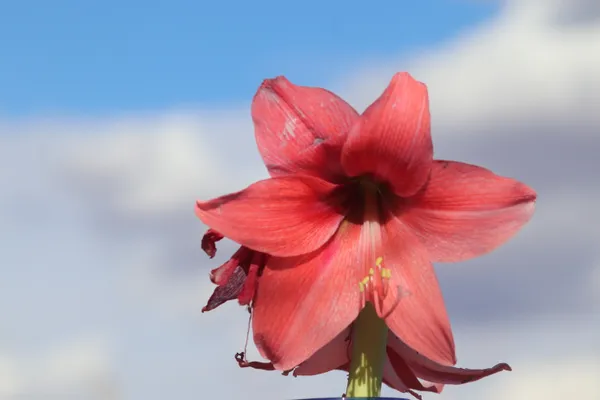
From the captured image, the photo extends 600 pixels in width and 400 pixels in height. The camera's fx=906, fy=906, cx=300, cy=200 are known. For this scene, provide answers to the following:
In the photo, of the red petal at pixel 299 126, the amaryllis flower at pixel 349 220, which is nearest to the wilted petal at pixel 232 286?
the amaryllis flower at pixel 349 220

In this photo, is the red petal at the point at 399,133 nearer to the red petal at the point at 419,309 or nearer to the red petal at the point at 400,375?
the red petal at the point at 419,309

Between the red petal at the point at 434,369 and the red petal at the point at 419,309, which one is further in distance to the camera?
the red petal at the point at 434,369

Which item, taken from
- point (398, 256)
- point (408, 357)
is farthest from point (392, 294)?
point (408, 357)

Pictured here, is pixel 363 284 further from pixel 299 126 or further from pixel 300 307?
pixel 299 126


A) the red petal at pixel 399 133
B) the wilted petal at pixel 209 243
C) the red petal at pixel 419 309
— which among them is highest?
the red petal at pixel 399 133

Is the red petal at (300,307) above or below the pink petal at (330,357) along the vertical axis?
above

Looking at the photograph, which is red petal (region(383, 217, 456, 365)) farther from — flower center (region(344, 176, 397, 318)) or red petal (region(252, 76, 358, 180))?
red petal (region(252, 76, 358, 180))

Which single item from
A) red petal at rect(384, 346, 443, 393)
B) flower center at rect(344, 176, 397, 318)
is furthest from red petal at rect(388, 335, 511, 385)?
flower center at rect(344, 176, 397, 318)
